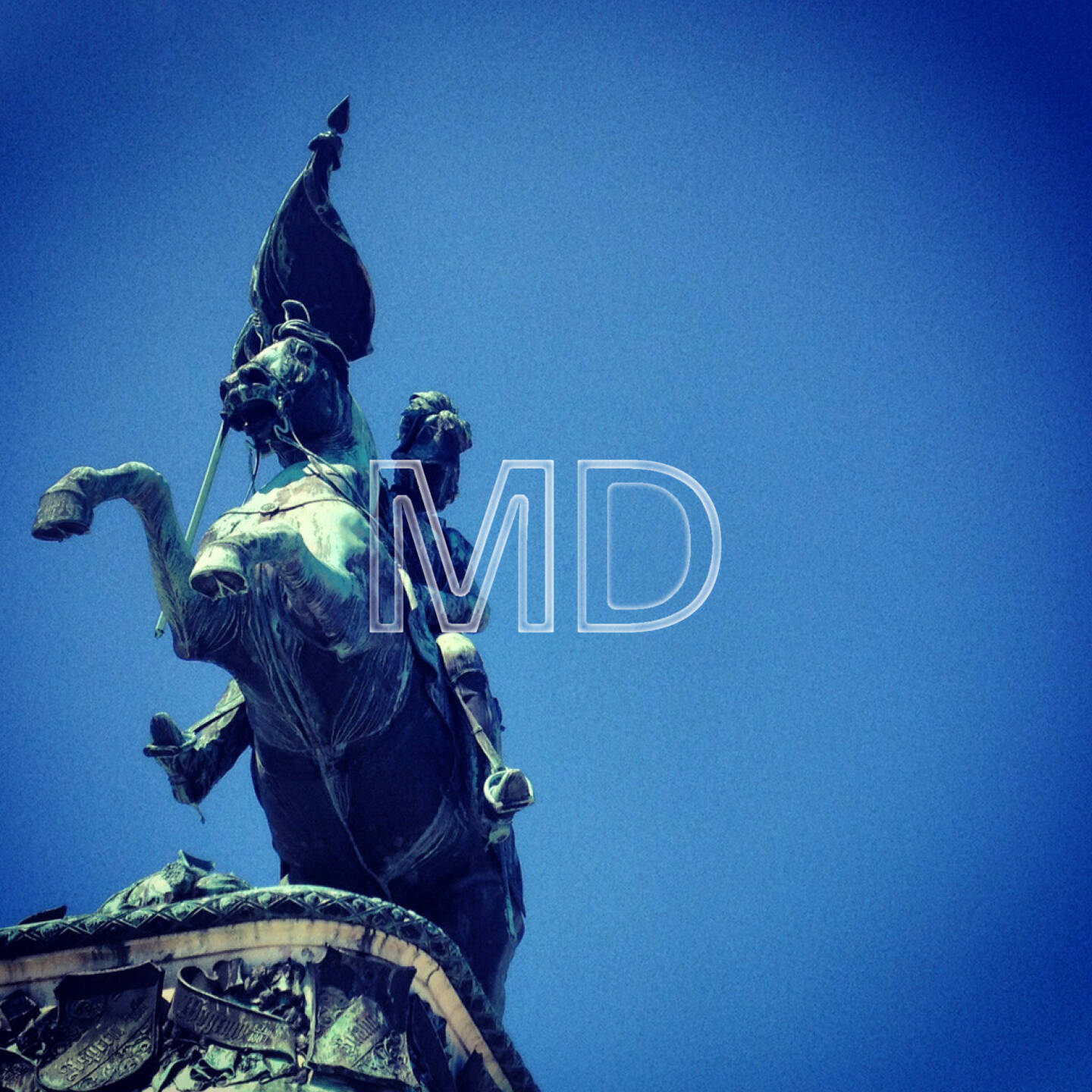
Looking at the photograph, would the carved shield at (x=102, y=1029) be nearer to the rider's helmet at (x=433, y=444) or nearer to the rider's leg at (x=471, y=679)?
the rider's leg at (x=471, y=679)

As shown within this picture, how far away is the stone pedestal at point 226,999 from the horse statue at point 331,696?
4.23 feet

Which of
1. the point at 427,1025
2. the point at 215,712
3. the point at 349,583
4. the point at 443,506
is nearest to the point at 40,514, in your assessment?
the point at 349,583

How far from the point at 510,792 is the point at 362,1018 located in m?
1.73

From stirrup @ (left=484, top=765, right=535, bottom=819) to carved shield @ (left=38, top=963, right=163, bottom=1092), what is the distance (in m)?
2.23

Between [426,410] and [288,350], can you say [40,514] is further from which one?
[426,410]

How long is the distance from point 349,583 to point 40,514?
1879 millimetres

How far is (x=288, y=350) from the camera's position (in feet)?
31.3

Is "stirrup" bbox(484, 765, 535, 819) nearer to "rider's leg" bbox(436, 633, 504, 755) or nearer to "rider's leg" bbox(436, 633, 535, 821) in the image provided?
"rider's leg" bbox(436, 633, 535, 821)

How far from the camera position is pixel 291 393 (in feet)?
30.6

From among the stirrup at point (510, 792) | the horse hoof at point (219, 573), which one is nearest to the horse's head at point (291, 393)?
the horse hoof at point (219, 573)

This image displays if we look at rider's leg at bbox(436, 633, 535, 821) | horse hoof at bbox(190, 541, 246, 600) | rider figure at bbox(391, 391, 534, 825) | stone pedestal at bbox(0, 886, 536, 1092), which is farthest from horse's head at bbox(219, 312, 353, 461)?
stone pedestal at bbox(0, 886, 536, 1092)

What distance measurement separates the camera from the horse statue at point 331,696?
7812 millimetres

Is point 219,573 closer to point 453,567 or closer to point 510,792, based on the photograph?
point 510,792

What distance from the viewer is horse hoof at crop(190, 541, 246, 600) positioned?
7.12 meters
